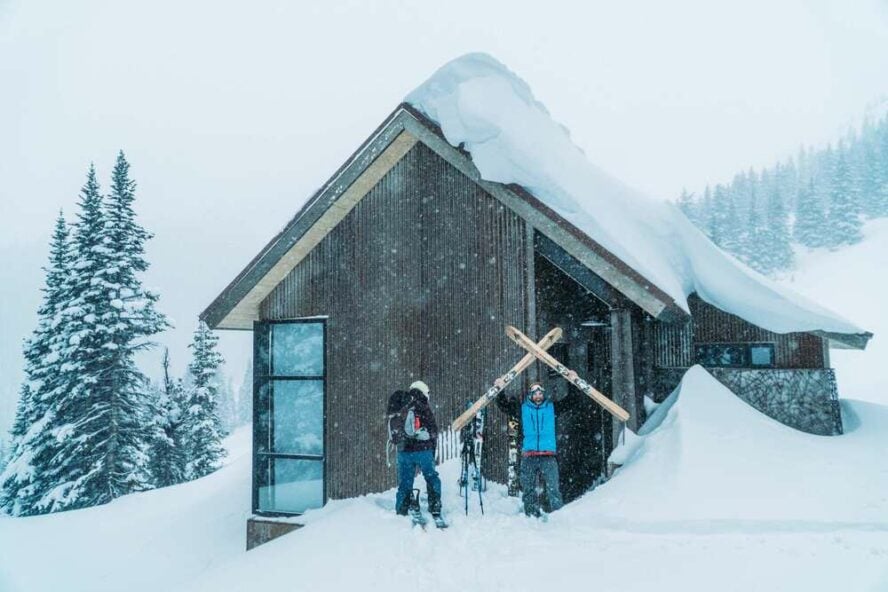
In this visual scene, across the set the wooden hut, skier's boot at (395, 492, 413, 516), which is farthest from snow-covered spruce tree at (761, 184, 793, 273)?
skier's boot at (395, 492, 413, 516)

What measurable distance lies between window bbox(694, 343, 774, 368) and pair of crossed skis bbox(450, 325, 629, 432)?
117 inches

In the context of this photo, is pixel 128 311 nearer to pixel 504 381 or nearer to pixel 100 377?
pixel 100 377

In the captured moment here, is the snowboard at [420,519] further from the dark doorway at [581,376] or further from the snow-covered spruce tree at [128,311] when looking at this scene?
the snow-covered spruce tree at [128,311]

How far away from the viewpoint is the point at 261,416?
10695mm

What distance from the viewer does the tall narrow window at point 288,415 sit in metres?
10.3

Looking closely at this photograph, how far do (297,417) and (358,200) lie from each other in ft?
14.0

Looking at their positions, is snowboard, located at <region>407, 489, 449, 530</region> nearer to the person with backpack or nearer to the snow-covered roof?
the person with backpack

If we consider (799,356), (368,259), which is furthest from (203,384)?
(799,356)

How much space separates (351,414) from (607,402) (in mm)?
4512

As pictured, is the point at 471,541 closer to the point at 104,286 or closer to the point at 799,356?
the point at 799,356

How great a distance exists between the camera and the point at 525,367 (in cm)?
841

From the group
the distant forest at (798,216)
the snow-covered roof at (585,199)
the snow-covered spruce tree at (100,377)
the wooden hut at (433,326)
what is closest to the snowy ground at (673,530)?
the wooden hut at (433,326)

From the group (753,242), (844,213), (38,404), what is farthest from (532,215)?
(844,213)

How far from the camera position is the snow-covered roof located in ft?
28.6
